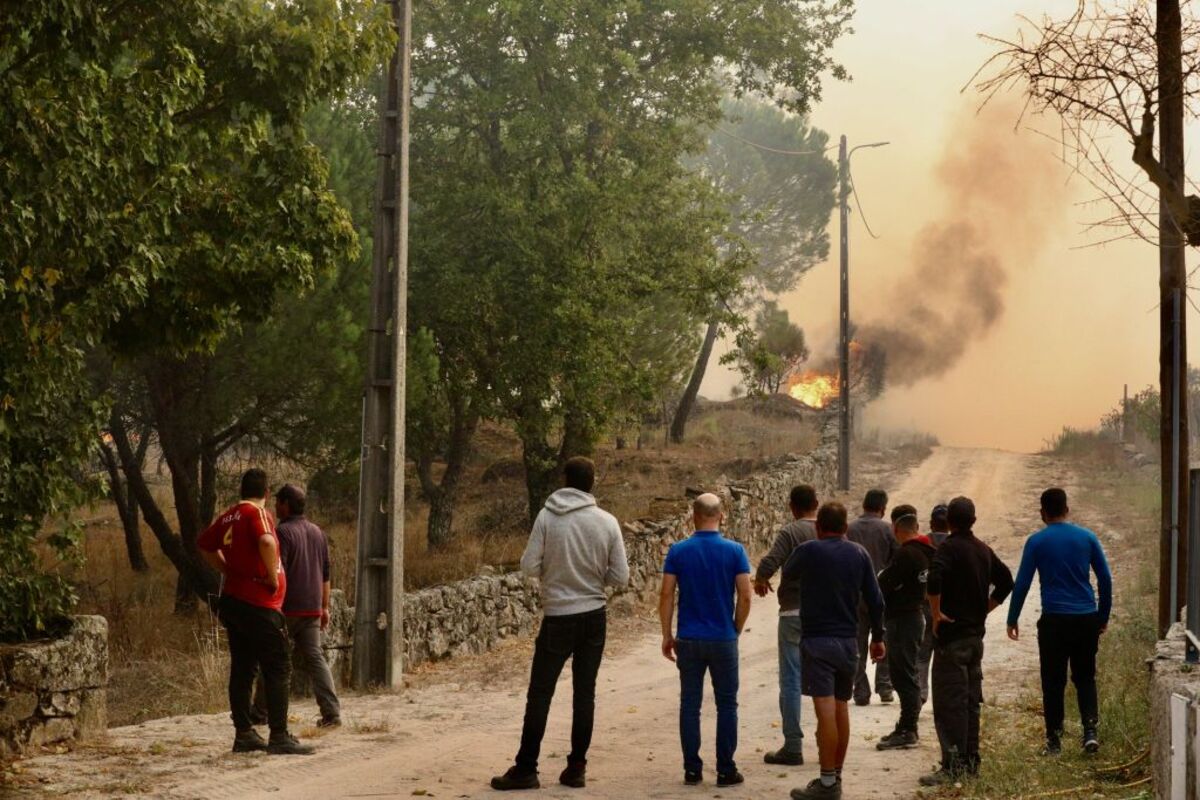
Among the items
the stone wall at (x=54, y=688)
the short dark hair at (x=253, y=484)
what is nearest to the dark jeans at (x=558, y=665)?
the short dark hair at (x=253, y=484)

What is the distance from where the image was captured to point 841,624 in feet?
30.9

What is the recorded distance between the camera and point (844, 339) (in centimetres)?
3669

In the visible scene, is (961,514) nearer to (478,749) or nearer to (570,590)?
(570,590)

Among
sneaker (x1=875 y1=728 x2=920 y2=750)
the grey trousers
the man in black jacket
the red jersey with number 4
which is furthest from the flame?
the red jersey with number 4

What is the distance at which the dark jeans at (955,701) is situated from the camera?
9789 millimetres

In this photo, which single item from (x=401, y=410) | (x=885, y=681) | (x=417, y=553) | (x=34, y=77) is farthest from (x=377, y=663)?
(x=417, y=553)

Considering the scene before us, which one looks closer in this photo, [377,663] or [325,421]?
[377,663]

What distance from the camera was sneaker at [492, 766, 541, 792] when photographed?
957cm

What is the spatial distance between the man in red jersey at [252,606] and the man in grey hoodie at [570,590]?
1955 millimetres

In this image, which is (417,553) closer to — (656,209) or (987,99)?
(656,209)

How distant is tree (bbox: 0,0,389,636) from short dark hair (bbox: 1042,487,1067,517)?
21.1ft

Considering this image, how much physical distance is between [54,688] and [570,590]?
4004 millimetres

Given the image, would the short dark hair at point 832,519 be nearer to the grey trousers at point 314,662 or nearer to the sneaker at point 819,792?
the sneaker at point 819,792

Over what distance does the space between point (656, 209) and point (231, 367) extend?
9.05 metres
